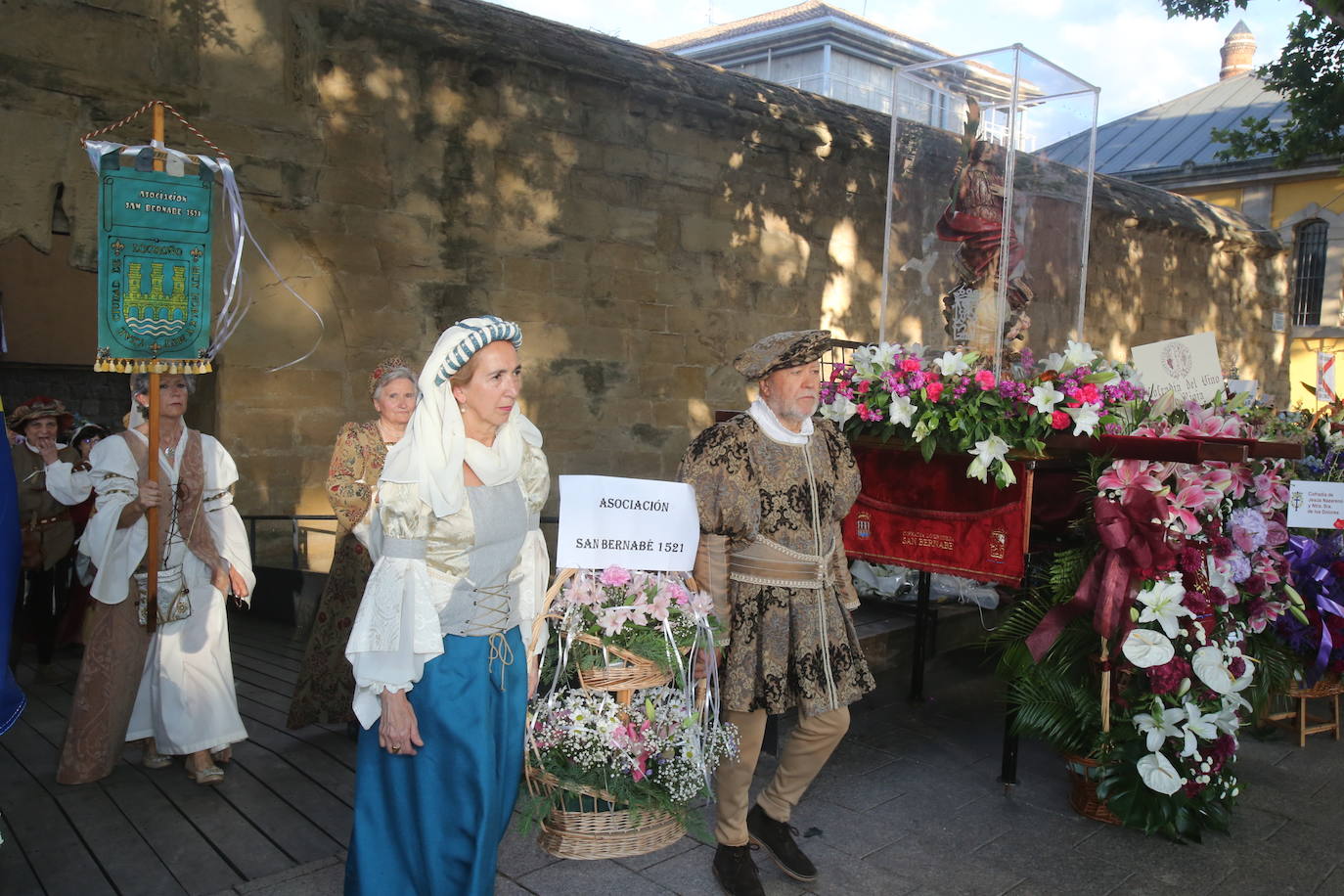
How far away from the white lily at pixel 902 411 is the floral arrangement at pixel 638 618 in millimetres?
1403

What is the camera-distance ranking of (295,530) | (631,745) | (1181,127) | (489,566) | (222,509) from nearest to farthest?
1. (489,566)
2. (631,745)
3. (222,509)
4. (295,530)
5. (1181,127)

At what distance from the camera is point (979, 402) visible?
4.30 m

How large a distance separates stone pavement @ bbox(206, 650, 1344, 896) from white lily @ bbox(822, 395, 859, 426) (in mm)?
1636

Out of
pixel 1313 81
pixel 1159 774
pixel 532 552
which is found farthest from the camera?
pixel 1313 81

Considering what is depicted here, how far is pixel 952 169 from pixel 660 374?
436cm

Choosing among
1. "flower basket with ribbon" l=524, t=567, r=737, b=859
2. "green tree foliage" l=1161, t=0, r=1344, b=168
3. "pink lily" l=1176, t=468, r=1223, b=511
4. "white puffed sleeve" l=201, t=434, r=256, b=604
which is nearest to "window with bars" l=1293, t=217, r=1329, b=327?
"green tree foliage" l=1161, t=0, r=1344, b=168

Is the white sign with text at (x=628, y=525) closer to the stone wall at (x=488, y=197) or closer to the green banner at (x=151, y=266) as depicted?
the green banner at (x=151, y=266)

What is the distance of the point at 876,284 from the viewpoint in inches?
449

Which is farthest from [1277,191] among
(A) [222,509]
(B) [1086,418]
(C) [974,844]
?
(A) [222,509]

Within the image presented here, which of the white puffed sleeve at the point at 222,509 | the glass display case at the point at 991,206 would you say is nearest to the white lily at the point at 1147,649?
the glass display case at the point at 991,206

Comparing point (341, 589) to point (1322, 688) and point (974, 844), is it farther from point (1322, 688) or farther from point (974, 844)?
point (1322, 688)

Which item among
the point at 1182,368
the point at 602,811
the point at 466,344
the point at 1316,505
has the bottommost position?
the point at 602,811

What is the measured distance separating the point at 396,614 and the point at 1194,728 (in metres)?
3.12

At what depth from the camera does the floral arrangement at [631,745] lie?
3477 millimetres
